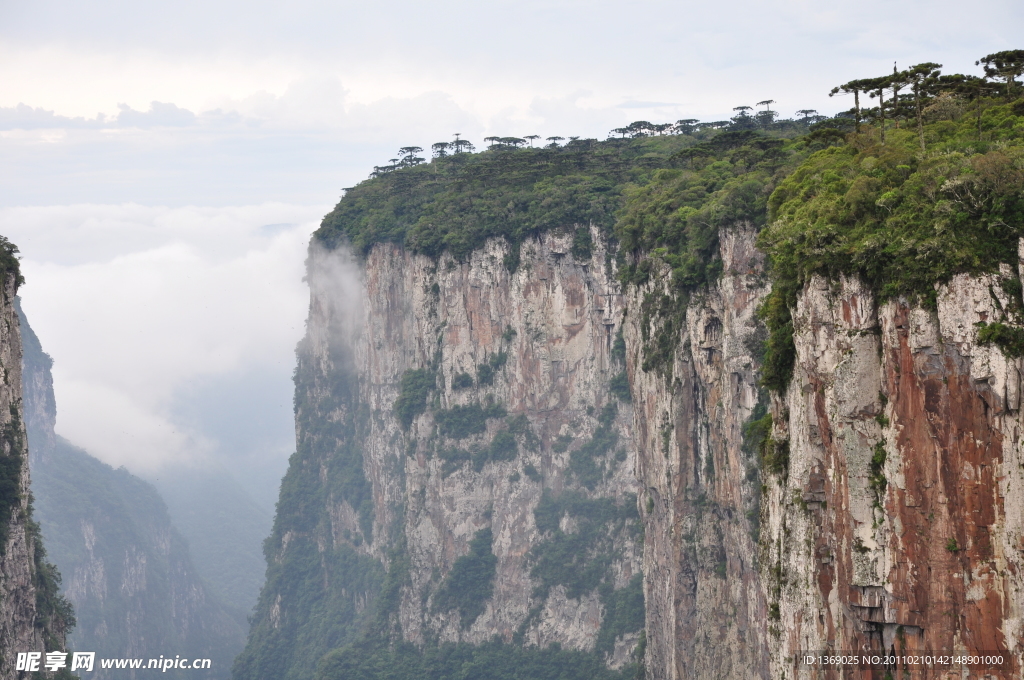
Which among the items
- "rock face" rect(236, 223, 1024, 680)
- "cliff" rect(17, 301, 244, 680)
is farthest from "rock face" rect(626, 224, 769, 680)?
"cliff" rect(17, 301, 244, 680)

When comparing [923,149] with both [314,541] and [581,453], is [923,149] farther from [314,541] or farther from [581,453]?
[314,541]

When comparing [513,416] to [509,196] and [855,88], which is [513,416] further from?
[855,88]

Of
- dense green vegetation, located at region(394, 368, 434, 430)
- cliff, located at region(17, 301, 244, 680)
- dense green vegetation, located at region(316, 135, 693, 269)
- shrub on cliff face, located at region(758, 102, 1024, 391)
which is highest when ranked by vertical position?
dense green vegetation, located at region(316, 135, 693, 269)

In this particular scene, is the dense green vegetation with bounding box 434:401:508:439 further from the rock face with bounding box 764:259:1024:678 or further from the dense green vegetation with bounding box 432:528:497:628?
the rock face with bounding box 764:259:1024:678

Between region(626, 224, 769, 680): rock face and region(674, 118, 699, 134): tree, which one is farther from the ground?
region(674, 118, 699, 134): tree

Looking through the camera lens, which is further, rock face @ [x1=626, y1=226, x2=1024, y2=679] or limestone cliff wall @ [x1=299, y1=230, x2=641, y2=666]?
limestone cliff wall @ [x1=299, y1=230, x2=641, y2=666]

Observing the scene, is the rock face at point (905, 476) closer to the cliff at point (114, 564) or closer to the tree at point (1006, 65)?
the tree at point (1006, 65)

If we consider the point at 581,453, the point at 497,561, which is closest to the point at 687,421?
the point at 581,453
